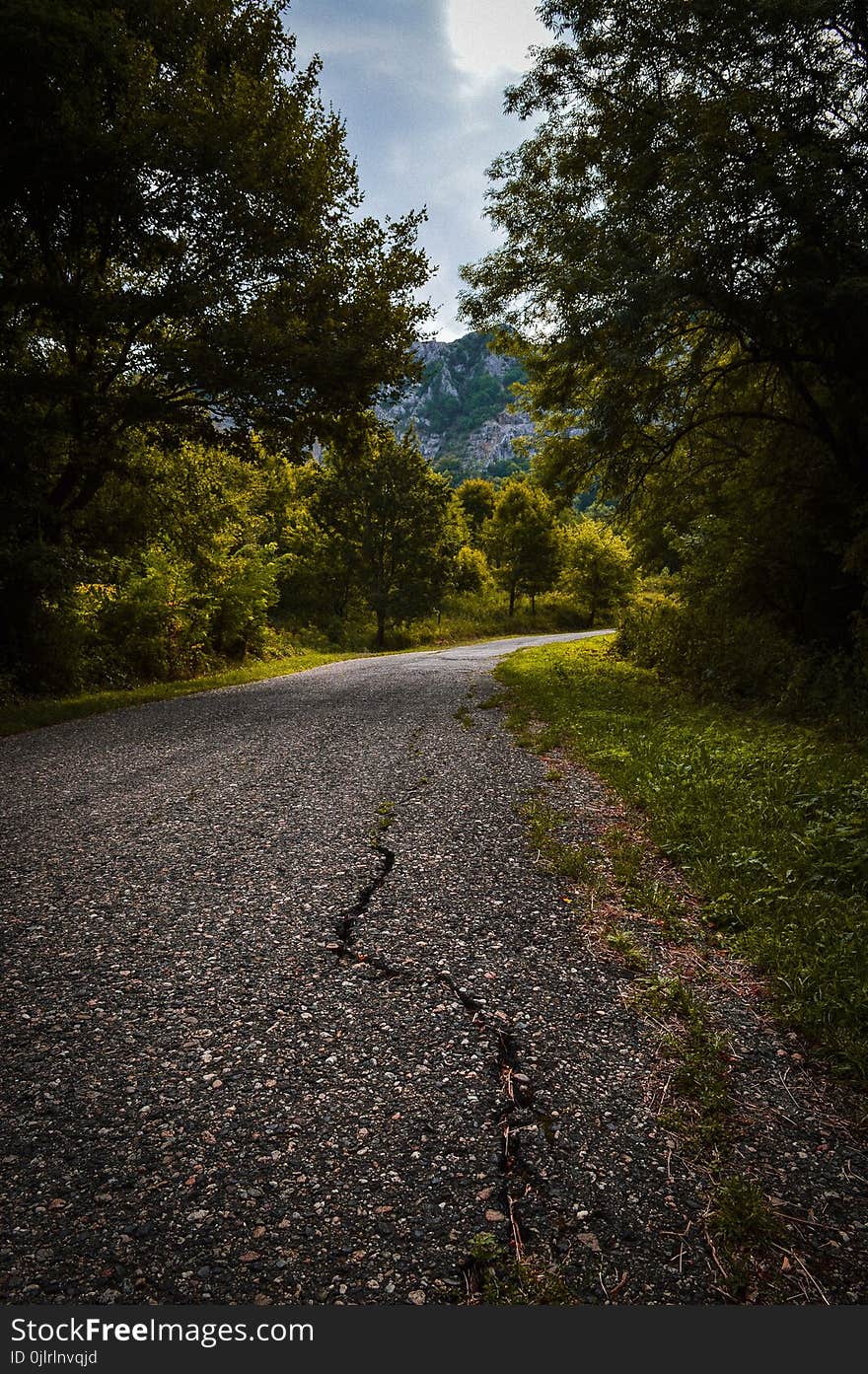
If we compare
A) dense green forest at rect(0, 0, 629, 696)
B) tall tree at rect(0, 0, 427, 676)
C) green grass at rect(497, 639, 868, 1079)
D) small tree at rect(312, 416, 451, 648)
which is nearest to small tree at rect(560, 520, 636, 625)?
small tree at rect(312, 416, 451, 648)

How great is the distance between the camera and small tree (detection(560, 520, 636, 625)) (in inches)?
1657

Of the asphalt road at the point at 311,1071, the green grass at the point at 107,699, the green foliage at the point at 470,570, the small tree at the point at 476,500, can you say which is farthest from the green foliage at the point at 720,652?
the small tree at the point at 476,500

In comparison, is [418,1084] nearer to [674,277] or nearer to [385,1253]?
[385,1253]

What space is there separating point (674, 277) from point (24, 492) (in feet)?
34.0

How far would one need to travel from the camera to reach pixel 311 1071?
2.63 metres

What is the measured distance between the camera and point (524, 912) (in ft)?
13.1

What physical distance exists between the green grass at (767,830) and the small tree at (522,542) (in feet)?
111

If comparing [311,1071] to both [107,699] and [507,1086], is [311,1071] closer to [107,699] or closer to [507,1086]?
[507,1086]

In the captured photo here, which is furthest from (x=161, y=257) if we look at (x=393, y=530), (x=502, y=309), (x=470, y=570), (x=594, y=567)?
(x=594, y=567)

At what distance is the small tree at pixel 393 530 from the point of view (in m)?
31.7

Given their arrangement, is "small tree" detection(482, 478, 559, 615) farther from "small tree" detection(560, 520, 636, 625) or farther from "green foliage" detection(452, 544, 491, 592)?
"green foliage" detection(452, 544, 491, 592)

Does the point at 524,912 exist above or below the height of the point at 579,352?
below

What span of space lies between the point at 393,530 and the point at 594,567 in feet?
55.2

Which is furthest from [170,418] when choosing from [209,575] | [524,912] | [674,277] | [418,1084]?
[418,1084]
